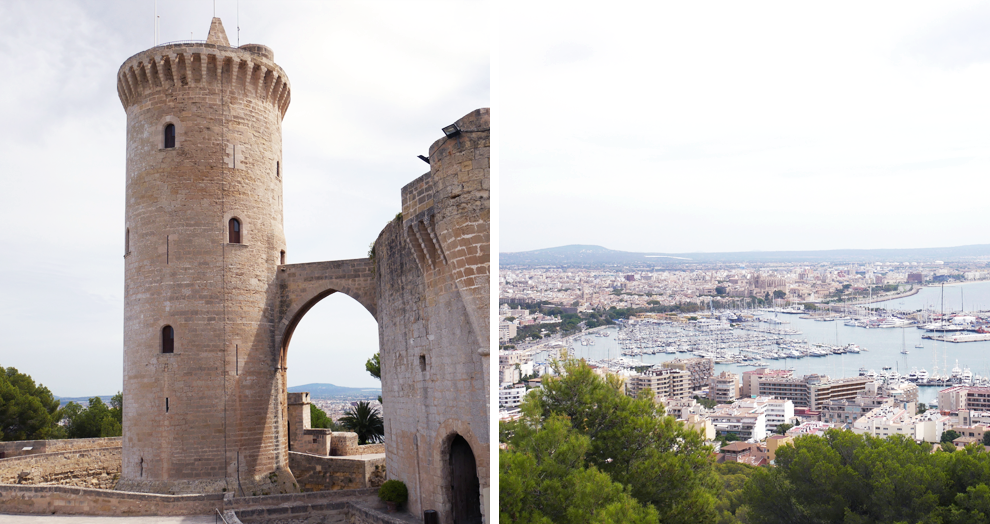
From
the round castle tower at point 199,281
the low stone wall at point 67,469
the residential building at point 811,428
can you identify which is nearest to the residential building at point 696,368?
the residential building at point 811,428

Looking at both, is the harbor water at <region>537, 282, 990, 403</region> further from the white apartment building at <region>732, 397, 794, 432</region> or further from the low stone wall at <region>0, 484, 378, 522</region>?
the low stone wall at <region>0, 484, 378, 522</region>

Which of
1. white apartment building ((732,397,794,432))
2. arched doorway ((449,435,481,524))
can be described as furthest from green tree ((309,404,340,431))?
arched doorway ((449,435,481,524))

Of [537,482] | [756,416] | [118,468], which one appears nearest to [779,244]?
[756,416]

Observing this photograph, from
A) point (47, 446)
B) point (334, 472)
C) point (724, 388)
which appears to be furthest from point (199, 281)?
point (724, 388)

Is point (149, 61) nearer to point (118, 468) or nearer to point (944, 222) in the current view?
point (118, 468)

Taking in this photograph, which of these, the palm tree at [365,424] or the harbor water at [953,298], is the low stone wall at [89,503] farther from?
the harbor water at [953,298]

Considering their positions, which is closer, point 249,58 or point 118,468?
point 249,58
